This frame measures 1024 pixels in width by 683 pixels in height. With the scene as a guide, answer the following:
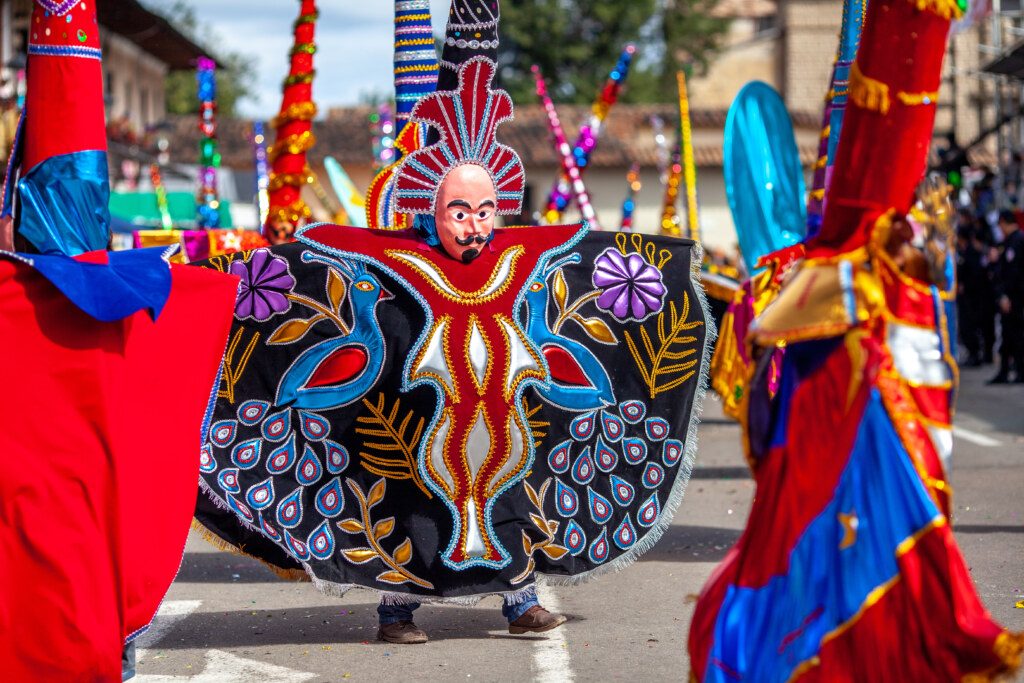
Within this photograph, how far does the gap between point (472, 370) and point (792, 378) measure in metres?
1.99

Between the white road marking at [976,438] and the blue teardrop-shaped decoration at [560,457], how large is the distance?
20.2 feet

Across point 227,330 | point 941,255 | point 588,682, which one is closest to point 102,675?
point 227,330

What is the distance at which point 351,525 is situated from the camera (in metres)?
5.96

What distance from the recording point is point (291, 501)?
596 cm

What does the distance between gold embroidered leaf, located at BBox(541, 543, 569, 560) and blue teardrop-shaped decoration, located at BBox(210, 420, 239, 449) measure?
120 cm

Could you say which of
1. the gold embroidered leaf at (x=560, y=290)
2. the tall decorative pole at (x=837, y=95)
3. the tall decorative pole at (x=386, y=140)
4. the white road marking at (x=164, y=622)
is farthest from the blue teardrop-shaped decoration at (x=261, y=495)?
the tall decorative pole at (x=386, y=140)

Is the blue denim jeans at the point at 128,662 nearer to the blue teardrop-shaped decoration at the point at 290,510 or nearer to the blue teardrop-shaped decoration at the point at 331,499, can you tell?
the blue teardrop-shaped decoration at the point at 290,510

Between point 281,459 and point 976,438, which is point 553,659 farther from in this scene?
point 976,438

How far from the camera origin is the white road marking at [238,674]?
551cm

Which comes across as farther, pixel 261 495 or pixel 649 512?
pixel 649 512

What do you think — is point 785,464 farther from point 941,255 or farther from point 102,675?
point 102,675

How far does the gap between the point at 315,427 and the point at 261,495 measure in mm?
312

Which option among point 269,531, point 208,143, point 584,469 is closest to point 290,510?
point 269,531

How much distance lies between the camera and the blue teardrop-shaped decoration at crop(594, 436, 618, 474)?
618cm
